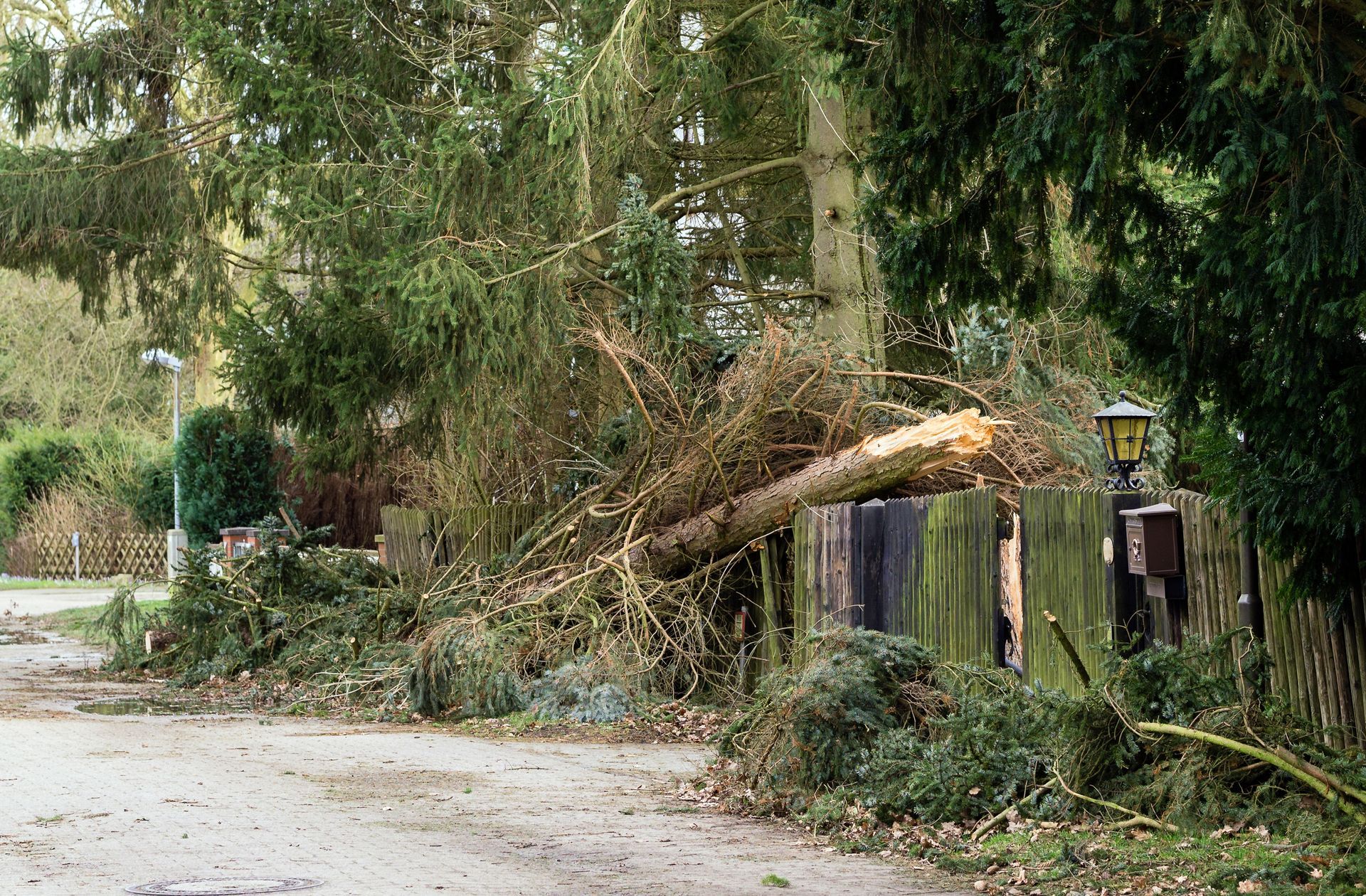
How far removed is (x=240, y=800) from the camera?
353 inches

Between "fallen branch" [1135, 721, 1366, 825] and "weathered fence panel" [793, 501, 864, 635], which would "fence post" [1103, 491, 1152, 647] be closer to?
"fallen branch" [1135, 721, 1366, 825]

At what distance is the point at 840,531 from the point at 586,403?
5.53 meters

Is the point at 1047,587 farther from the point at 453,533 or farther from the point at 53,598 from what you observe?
the point at 53,598

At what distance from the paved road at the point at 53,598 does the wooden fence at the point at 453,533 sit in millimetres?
10525

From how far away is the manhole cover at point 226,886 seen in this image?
6.36 m

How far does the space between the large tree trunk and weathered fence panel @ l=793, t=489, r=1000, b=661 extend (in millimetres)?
4596

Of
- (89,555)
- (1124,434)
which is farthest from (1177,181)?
(89,555)

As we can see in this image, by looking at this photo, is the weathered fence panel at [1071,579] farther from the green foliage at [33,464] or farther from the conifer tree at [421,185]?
the green foliage at [33,464]

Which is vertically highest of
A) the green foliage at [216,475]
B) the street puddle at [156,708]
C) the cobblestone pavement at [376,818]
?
the green foliage at [216,475]

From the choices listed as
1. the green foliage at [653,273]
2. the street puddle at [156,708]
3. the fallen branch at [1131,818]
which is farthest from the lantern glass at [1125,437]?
the street puddle at [156,708]

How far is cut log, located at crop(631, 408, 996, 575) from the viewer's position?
469 inches

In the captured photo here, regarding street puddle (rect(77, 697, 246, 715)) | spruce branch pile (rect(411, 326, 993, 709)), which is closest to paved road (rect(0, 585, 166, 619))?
street puddle (rect(77, 697, 246, 715))

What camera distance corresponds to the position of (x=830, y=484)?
12.5 meters

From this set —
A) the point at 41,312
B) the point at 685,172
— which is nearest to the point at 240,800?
the point at 685,172
